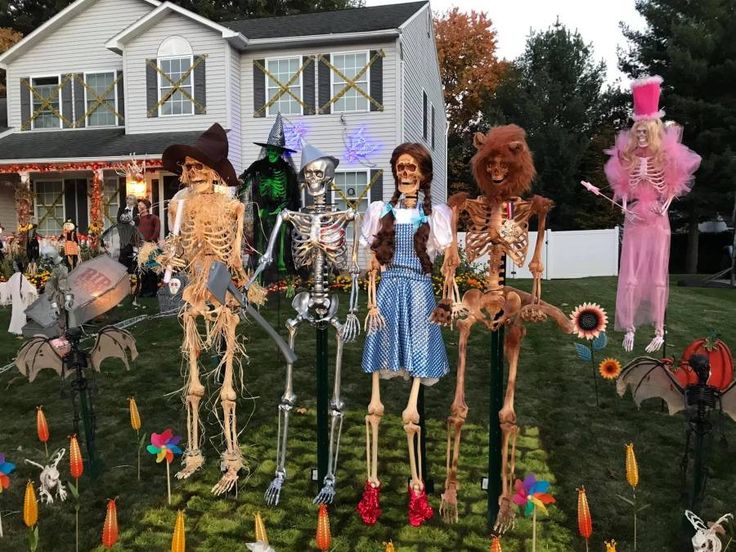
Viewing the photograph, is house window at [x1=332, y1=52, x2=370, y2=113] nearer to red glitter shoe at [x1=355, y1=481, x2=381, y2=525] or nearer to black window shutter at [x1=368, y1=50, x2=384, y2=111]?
black window shutter at [x1=368, y1=50, x2=384, y2=111]

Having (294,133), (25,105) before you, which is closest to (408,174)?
(294,133)

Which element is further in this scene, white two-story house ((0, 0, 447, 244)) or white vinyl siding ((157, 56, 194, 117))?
white vinyl siding ((157, 56, 194, 117))

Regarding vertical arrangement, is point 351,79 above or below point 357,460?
above

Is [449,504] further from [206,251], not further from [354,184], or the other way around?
[354,184]

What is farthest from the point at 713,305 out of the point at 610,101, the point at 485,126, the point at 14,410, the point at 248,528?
the point at 485,126

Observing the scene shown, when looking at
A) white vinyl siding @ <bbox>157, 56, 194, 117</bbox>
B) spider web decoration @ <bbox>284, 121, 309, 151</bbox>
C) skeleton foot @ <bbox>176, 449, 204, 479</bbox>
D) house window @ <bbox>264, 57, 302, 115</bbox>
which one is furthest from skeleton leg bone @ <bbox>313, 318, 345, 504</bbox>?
white vinyl siding @ <bbox>157, 56, 194, 117</bbox>

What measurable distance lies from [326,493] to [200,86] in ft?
44.3

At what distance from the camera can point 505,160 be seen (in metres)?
3.21

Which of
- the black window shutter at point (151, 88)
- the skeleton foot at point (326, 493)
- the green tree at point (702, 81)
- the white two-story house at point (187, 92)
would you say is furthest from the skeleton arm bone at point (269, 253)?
the green tree at point (702, 81)

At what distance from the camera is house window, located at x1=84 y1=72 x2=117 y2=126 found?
53.1 ft

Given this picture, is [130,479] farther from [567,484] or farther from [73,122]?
[73,122]

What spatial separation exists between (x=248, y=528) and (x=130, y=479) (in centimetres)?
111

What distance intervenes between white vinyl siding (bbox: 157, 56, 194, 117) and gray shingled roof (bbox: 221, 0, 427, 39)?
1869 millimetres

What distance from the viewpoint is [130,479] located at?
413cm
